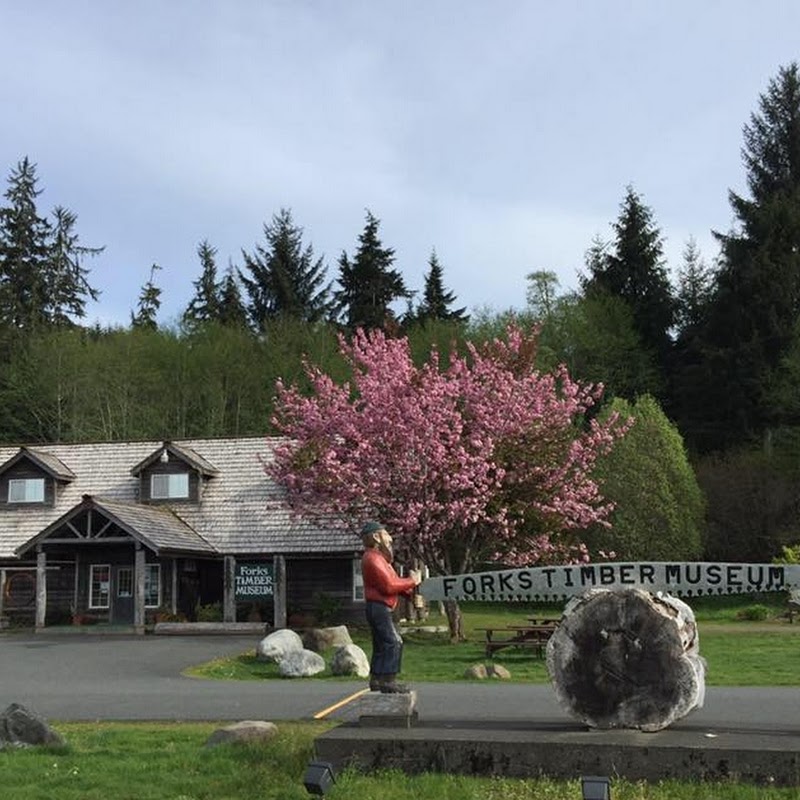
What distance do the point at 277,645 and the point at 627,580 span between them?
13590 millimetres

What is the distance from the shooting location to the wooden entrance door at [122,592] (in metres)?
35.0

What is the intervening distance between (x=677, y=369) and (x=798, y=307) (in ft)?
23.9

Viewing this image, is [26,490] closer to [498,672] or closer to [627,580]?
[498,672]

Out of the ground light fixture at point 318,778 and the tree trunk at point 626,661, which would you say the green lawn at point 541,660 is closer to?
the tree trunk at point 626,661

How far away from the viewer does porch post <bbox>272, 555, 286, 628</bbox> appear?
33094 mm

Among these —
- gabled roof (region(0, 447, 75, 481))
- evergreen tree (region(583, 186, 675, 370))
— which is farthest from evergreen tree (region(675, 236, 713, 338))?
gabled roof (region(0, 447, 75, 481))

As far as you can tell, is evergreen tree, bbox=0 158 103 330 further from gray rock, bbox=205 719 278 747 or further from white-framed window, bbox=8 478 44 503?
gray rock, bbox=205 719 278 747

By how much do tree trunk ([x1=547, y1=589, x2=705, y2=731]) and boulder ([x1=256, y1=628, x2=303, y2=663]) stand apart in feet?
42.2

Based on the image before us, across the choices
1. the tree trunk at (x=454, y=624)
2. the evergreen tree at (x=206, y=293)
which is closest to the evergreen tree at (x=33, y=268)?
the evergreen tree at (x=206, y=293)

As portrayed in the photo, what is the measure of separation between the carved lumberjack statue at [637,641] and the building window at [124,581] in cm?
2736

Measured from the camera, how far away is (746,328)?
170ft

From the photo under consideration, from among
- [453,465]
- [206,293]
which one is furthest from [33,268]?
[453,465]

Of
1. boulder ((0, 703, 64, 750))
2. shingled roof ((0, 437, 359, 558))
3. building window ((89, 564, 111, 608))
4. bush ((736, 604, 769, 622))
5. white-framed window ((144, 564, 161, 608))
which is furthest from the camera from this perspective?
building window ((89, 564, 111, 608))

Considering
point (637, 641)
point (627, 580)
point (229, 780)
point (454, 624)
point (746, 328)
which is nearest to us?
point (229, 780)
